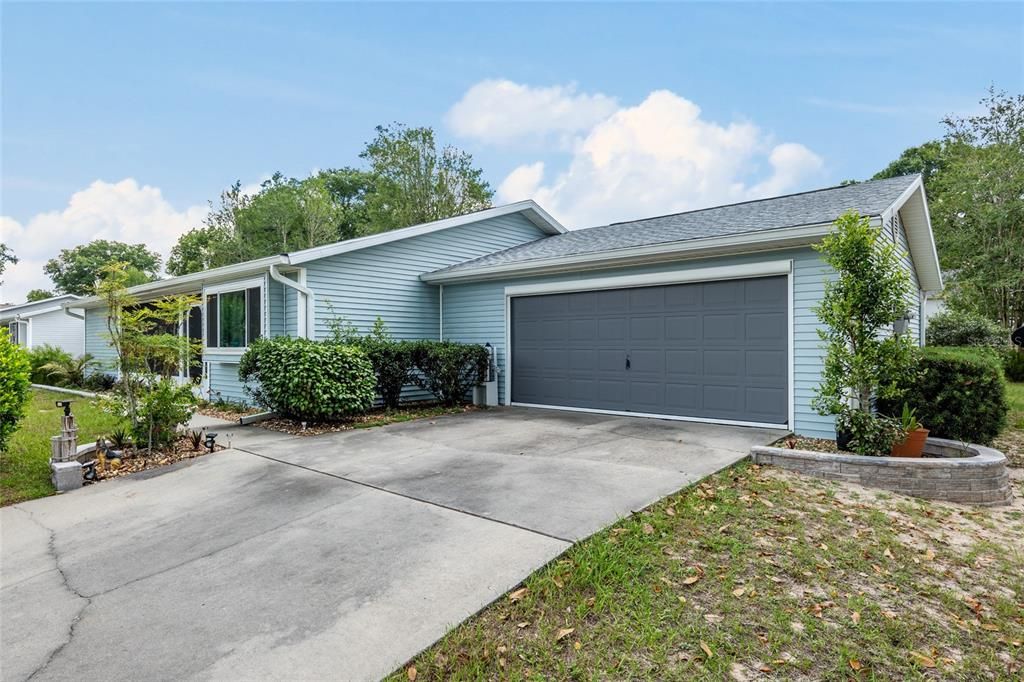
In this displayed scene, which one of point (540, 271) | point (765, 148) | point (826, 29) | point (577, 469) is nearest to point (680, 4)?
point (826, 29)

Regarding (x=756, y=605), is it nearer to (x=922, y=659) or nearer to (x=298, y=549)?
(x=922, y=659)

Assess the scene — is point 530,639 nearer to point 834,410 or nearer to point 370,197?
point 834,410

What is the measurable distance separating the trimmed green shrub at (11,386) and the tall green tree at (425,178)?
2086 centimetres

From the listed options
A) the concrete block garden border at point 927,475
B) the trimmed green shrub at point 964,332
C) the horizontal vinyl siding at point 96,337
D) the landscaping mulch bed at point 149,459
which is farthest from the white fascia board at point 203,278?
the trimmed green shrub at point 964,332

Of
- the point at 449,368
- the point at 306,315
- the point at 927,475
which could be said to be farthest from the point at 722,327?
the point at 306,315

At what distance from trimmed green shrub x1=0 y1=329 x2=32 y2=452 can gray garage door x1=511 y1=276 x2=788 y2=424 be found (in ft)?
23.0

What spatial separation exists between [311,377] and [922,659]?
23.3 feet

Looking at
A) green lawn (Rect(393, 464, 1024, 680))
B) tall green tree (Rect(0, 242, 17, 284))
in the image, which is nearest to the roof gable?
green lawn (Rect(393, 464, 1024, 680))

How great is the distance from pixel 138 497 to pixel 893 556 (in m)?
6.21

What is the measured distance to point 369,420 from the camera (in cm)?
845

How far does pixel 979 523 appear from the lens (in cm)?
448

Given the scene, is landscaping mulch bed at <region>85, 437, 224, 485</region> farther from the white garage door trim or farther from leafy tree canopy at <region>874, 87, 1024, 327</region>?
leafy tree canopy at <region>874, 87, 1024, 327</region>

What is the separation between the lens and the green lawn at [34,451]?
16.9 feet

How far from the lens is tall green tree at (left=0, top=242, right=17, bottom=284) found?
37531 mm
